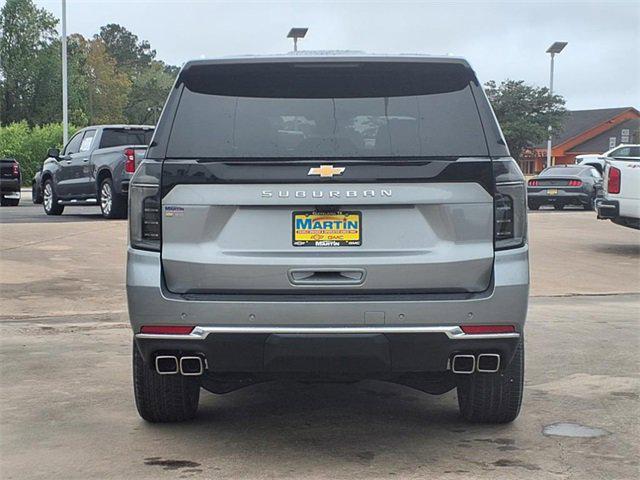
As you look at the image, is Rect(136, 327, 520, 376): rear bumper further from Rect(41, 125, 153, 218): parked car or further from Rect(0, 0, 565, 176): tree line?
Rect(0, 0, 565, 176): tree line

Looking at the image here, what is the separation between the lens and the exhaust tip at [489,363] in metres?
4.73

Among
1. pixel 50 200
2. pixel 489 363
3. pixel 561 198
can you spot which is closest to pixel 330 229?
pixel 489 363

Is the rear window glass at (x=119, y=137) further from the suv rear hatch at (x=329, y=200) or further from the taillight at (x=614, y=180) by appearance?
the suv rear hatch at (x=329, y=200)

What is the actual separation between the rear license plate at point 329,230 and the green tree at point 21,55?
256ft

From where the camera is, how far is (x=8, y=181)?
2636 centimetres

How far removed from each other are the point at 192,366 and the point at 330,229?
3.01 feet

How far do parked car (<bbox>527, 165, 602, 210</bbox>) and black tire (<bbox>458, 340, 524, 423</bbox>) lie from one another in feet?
73.9

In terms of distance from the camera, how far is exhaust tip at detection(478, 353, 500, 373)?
4727mm

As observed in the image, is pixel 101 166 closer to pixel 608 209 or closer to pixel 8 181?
pixel 8 181

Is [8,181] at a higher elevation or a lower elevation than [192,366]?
higher

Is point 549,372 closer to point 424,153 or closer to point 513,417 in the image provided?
point 513,417

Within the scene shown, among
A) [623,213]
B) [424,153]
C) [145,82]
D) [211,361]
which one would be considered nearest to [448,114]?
[424,153]

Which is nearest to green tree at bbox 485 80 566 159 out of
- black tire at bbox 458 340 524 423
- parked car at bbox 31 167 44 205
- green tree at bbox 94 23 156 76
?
parked car at bbox 31 167 44 205

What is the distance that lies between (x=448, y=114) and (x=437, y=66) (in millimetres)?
251
